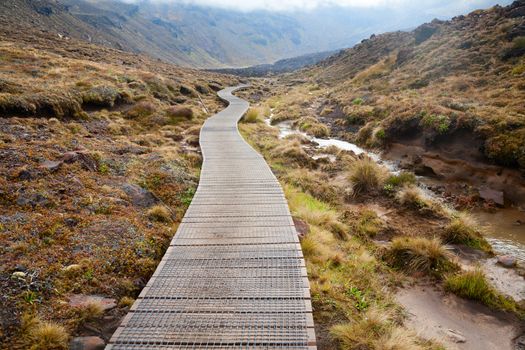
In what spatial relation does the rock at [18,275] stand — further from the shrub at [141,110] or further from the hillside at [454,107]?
the shrub at [141,110]

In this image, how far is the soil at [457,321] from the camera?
627cm

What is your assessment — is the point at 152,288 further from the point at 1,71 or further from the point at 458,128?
the point at 1,71

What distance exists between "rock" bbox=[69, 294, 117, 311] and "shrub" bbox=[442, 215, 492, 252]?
8892 millimetres

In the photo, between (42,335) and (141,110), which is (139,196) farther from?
(141,110)

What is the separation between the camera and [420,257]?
8539 mm

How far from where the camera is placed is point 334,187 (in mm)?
14062

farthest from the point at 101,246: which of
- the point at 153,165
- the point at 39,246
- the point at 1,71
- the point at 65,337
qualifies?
the point at 1,71

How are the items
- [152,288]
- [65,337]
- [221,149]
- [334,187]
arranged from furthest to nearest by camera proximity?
[221,149] → [334,187] → [152,288] → [65,337]

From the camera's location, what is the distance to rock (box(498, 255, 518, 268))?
868 centimetres

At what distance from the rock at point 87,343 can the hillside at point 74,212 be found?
133 millimetres

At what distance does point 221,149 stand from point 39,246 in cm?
953

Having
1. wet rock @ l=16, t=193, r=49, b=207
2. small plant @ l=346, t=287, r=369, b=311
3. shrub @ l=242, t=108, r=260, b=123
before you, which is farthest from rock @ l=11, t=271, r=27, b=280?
shrub @ l=242, t=108, r=260, b=123

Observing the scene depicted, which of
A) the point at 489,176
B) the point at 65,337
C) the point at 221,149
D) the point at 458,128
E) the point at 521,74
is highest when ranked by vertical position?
the point at 521,74

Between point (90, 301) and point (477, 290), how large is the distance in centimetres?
762
